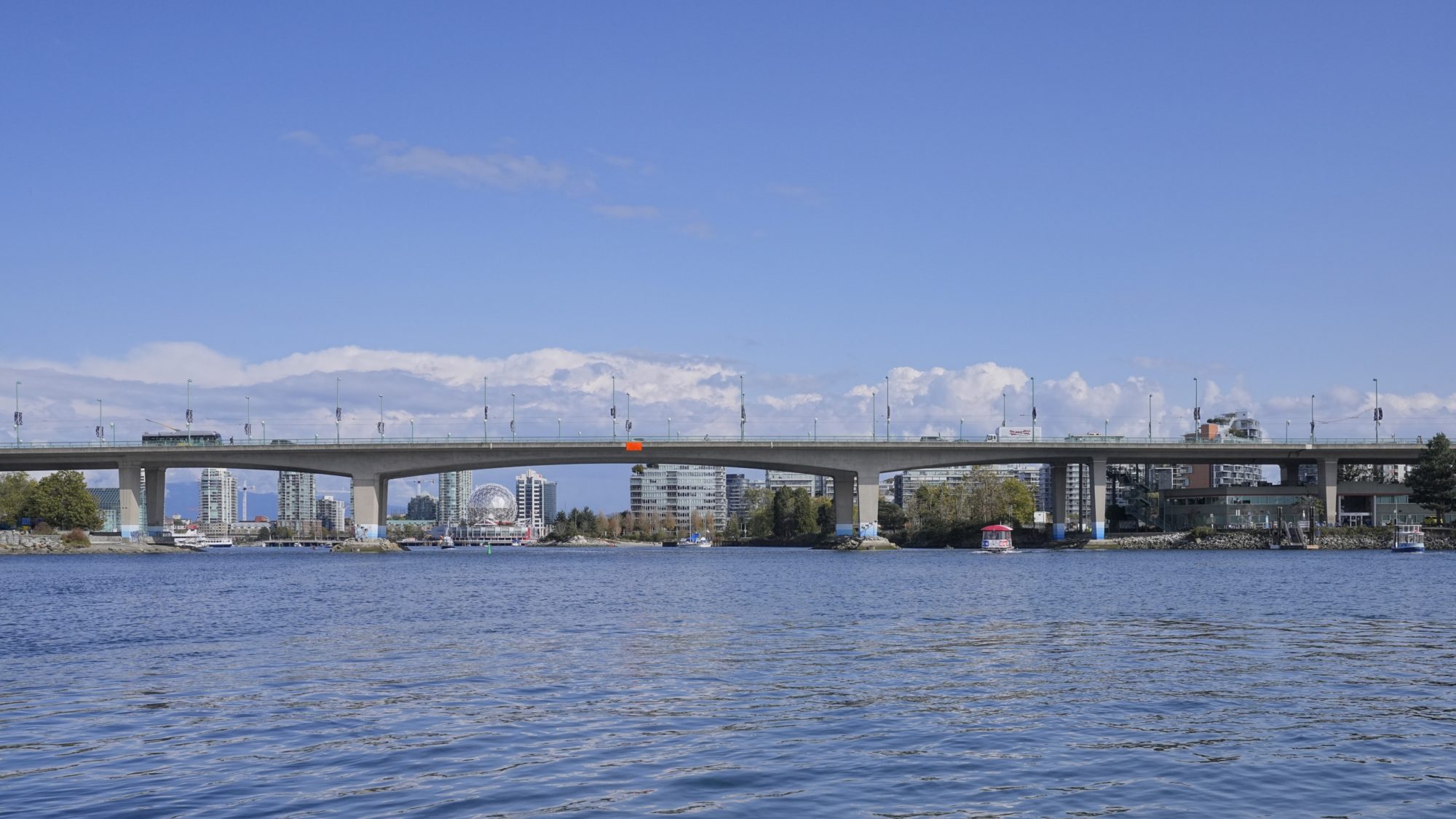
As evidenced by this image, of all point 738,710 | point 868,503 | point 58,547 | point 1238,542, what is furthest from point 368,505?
point 738,710

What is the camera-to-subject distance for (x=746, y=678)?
2884cm

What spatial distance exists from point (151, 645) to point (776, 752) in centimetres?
2616

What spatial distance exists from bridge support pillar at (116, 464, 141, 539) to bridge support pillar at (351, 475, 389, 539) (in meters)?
29.0

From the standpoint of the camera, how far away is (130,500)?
163750 millimetres

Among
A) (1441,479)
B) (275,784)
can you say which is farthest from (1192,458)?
(275,784)

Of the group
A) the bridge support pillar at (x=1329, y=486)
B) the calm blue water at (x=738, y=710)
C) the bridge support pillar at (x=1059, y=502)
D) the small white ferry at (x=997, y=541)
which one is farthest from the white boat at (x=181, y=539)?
the bridge support pillar at (x=1329, y=486)

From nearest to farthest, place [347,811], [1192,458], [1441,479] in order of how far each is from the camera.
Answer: [347,811]
[1441,479]
[1192,458]

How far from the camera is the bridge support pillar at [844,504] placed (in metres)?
162

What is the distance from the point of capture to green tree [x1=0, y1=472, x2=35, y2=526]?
629 feet

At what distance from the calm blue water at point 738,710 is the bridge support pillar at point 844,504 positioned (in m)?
108

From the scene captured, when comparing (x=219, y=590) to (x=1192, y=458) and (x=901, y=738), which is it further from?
(x=1192, y=458)

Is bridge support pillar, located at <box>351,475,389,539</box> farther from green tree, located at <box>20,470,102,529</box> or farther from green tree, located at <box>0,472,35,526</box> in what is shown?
green tree, located at <box>0,472,35,526</box>

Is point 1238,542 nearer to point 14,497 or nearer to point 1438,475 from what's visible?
point 1438,475

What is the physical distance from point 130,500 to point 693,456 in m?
75.6
